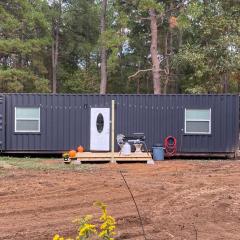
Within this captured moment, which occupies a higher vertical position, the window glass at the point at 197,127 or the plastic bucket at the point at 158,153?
the window glass at the point at 197,127

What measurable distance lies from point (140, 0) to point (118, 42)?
106 inches

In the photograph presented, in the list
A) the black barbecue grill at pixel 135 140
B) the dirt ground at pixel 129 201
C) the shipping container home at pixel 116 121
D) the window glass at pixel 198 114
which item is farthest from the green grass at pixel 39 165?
the window glass at pixel 198 114

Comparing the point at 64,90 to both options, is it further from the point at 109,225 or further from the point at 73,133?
the point at 109,225

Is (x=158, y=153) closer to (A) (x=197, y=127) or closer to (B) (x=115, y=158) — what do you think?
(A) (x=197, y=127)

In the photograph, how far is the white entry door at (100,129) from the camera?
57.2ft

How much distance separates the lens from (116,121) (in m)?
17.5

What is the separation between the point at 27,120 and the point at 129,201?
9529 mm

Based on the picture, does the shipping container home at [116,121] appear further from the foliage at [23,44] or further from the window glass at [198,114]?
the foliage at [23,44]

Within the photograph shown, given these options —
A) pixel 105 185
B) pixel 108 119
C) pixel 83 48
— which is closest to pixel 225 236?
pixel 105 185

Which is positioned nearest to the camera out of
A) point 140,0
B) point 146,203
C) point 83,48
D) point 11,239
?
point 11,239

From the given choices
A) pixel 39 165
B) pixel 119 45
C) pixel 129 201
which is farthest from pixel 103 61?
pixel 129 201

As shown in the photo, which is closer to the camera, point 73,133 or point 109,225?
point 109,225

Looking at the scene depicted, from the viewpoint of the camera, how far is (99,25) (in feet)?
119

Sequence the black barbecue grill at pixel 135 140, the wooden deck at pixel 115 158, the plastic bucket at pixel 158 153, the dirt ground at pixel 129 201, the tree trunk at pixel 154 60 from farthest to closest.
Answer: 1. the tree trunk at pixel 154 60
2. the plastic bucket at pixel 158 153
3. the black barbecue grill at pixel 135 140
4. the wooden deck at pixel 115 158
5. the dirt ground at pixel 129 201
